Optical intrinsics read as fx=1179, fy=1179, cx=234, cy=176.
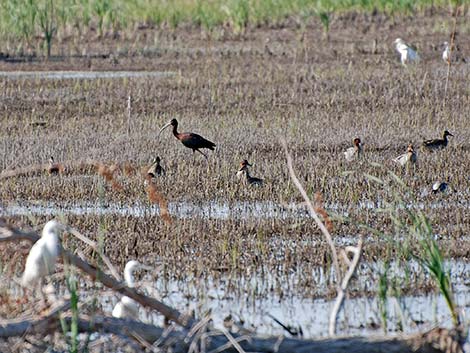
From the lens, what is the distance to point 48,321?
19.2 ft

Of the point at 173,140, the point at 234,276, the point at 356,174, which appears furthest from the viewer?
the point at 173,140

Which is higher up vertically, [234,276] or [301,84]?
[301,84]

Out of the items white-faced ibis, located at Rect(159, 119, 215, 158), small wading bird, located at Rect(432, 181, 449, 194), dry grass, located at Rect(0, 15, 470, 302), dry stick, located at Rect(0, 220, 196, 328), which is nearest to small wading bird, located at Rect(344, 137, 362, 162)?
dry grass, located at Rect(0, 15, 470, 302)

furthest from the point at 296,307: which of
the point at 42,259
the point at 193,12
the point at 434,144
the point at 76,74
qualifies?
the point at 193,12

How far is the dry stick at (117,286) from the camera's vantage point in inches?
241

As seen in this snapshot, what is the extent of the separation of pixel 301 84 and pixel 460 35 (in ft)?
22.9

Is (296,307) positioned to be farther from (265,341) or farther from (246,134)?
(246,134)

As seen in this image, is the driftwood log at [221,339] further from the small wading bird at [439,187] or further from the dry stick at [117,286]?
the small wading bird at [439,187]

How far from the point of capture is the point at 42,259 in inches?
256

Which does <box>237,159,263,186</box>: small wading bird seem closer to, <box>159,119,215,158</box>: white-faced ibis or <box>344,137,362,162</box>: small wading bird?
<box>159,119,215,158</box>: white-faced ibis

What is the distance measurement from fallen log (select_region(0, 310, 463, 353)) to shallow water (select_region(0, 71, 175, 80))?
615 inches

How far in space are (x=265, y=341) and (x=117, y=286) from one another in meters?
0.84

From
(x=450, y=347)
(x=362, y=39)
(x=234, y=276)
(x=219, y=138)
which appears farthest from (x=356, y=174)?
(x=362, y=39)

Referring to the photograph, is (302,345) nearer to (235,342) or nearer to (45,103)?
(235,342)
